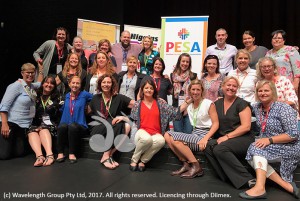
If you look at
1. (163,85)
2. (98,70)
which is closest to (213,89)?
(163,85)

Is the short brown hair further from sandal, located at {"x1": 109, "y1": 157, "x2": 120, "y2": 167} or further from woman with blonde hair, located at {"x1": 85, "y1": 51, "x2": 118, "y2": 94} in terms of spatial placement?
sandal, located at {"x1": 109, "y1": 157, "x2": 120, "y2": 167}

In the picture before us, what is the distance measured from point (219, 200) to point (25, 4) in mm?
5572

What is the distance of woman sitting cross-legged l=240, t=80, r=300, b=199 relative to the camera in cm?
260

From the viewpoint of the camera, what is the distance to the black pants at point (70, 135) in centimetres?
349

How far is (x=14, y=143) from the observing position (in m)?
3.65

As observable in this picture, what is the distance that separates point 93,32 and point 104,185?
13.1ft

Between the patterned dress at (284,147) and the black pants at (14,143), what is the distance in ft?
8.52

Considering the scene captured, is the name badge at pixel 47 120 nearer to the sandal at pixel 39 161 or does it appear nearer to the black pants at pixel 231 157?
the sandal at pixel 39 161

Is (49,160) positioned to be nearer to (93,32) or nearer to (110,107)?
(110,107)

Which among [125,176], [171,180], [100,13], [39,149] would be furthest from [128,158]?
[100,13]

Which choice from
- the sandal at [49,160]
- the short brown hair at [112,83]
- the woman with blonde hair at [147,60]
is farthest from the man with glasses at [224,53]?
the sandal at [49,160]

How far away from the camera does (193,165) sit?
3.05 meters

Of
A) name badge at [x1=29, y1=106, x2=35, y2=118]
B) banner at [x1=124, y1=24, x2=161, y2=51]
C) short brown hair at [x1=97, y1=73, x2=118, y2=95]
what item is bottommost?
name badge at [x1=29, y1=106, x2=35, y2=118]

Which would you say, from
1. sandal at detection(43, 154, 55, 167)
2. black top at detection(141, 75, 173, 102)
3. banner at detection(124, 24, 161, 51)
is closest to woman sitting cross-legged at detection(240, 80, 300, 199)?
black top at detection(141, 75, 173, 102)
